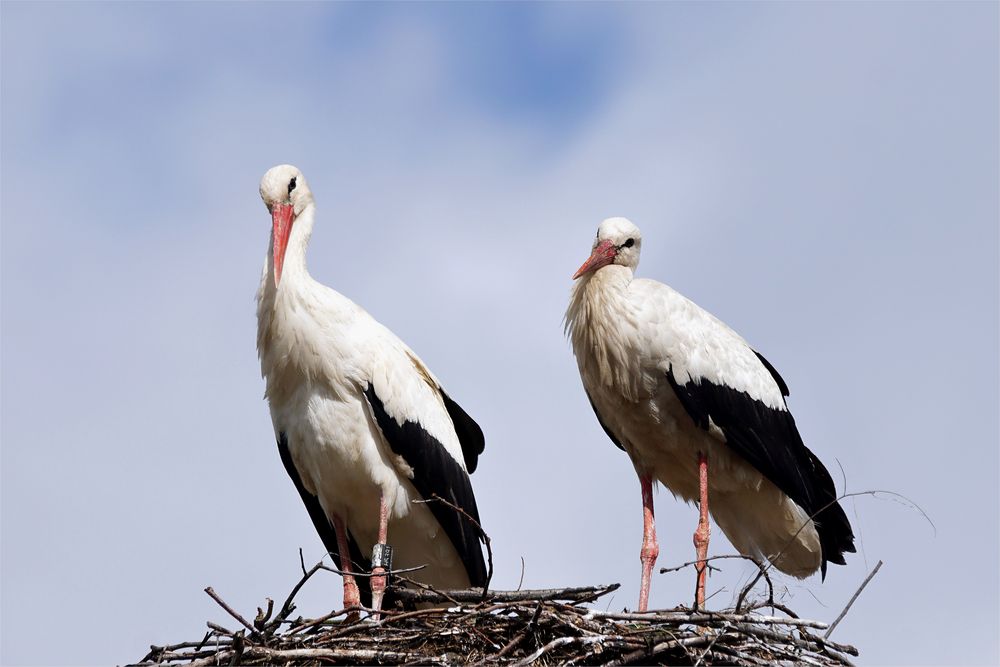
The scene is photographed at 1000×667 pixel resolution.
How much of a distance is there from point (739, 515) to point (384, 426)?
202 cm

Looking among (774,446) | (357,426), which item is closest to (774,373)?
(774,446)

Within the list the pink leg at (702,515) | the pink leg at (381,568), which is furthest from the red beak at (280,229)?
the pink leg at (702,515)

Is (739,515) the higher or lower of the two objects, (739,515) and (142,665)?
the higher

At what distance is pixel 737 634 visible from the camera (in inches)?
259

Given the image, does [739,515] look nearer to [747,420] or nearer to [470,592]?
[747,420]

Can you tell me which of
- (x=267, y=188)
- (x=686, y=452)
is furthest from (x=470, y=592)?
(x=267, y=188)

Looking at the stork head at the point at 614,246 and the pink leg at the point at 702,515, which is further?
the stork head at the point at 614,246

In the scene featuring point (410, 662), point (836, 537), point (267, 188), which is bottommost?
point (410, 662)

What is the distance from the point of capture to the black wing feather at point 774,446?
7895 mm

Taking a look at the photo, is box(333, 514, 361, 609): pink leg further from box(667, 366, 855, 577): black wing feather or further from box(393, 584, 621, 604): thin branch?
box(667, 366, 855, 577): black wing feather

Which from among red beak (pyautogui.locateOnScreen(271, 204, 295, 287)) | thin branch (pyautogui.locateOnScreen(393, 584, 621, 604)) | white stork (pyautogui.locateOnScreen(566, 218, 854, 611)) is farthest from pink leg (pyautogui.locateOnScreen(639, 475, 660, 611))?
red beak (pyautogui.locateOnScreen(271, 204, 295, 287))

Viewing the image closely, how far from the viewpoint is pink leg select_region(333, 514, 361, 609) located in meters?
7.83

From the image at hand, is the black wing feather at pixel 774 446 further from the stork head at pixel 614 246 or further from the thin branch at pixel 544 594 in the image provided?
the thin branch at pixel 544 594

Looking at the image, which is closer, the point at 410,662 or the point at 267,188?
the point at 410,662
